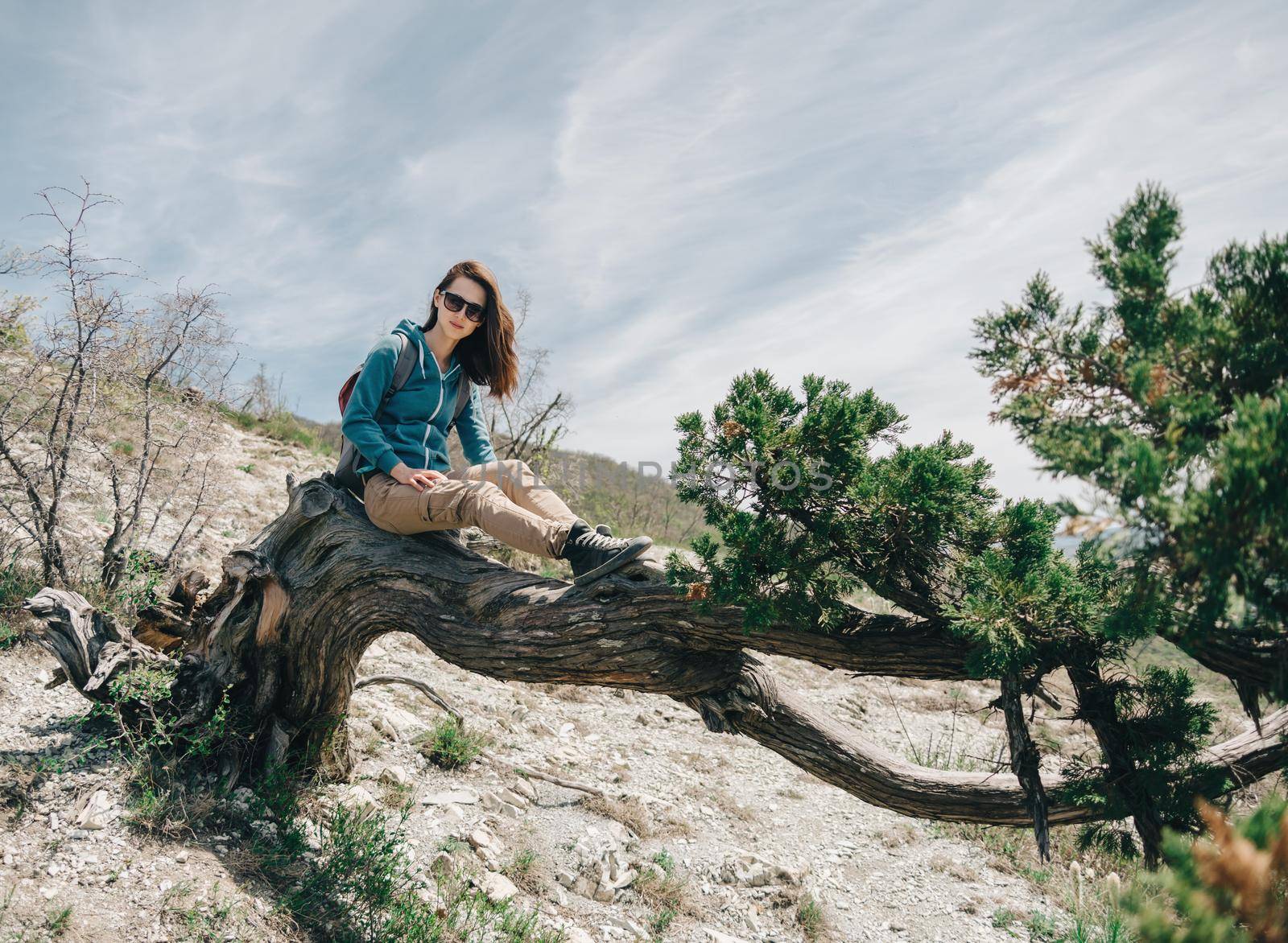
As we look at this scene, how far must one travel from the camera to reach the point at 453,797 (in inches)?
173

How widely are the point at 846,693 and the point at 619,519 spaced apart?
4673 millimetres

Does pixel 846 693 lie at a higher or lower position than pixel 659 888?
higher

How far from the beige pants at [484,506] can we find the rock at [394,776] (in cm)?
177

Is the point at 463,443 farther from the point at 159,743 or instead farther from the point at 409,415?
the point at 159,743

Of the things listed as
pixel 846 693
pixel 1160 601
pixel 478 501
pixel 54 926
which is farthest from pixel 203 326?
pixel 846 693

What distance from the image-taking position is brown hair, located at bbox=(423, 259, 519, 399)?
12.0ft

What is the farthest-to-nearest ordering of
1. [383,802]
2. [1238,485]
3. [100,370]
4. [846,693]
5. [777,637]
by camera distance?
[846,693] → [100,370] → [383,802] → [777,637] → [1238,485]

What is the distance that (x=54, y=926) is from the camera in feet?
8.57

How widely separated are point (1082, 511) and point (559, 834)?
13.2 ft

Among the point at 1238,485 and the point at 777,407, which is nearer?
the point at 1238,485

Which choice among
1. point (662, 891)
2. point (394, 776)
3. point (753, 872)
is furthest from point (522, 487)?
A: point (753, 872)

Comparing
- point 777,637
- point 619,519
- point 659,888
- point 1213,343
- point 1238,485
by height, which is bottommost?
point 659,888

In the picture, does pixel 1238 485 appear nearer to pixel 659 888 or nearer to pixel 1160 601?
pixel 1160 601

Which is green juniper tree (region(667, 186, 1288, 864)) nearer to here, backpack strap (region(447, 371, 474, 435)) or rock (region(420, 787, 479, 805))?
backpack strap (region(447, 371, 474, 435))
